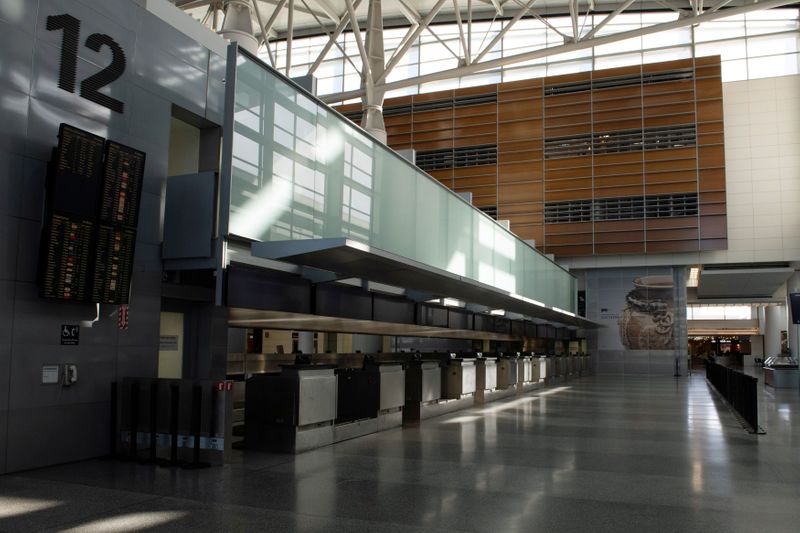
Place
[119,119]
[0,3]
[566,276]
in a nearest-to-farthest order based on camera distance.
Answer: [0,3] < [119,119] < [566,276]

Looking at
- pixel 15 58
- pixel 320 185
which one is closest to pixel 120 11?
pixel 15 58

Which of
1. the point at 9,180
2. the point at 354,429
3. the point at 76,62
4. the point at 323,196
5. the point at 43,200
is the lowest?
the point at 354,429

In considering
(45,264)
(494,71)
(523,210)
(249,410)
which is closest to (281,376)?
(249,410)

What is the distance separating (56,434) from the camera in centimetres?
862

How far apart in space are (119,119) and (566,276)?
2939cm

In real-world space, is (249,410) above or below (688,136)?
below

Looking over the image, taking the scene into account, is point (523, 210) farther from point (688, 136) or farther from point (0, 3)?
point (0, 3)

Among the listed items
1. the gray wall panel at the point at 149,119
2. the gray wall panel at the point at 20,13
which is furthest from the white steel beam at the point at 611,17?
the gray wall panel at the point at 20,13

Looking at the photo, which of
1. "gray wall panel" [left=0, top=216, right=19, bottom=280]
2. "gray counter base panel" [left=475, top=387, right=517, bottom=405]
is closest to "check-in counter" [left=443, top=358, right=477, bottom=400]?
"gray counter base panel" [left=475, top=387, right=517, bottom=405]

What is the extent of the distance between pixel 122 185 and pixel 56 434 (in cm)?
324

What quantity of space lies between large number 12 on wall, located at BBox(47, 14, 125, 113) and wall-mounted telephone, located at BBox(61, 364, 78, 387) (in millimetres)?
3476

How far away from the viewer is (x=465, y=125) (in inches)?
1639

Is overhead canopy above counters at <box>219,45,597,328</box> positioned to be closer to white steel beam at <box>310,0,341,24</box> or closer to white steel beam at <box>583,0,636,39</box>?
white steel beam at <box>583,0,636,39</box>

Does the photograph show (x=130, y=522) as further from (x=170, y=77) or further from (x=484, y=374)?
(x=484, y=374)
